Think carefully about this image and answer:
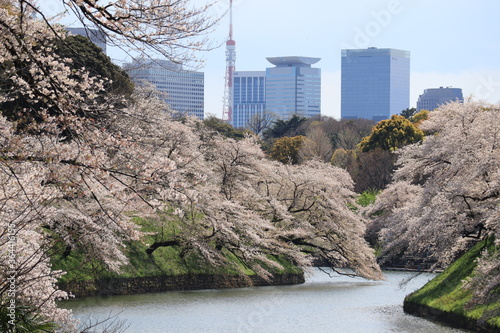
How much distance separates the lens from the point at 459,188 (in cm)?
2008

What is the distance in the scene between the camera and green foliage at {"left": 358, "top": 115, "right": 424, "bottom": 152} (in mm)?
52781

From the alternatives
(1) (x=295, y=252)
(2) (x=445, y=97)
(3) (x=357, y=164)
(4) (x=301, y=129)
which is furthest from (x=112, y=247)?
(2) (x=445, y=97)

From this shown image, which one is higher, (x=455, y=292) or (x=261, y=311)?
(x=455, y=292)

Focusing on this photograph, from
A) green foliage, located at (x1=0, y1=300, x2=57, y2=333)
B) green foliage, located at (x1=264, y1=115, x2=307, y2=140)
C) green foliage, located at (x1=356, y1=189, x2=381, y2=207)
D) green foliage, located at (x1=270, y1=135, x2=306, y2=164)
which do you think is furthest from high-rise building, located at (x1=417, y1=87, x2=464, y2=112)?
green foliage, located at (x1=0, y1=300, x2=57, y2=333)

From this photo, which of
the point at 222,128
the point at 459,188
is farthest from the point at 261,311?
the point at 222,128

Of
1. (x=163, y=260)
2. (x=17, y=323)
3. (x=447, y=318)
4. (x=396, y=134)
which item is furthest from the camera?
(x=396, y=134)

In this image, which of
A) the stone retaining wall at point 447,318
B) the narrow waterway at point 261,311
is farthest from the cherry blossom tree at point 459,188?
the narrow waterway at point 261,311

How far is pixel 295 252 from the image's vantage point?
27.5 metres

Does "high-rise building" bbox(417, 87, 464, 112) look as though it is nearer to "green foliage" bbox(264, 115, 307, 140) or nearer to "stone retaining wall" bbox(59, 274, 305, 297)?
"green foliage" bbox(264, 115, 307, 140)

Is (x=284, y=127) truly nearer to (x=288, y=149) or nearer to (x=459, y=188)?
(x=288, y=149)

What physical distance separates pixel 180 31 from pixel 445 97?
126m

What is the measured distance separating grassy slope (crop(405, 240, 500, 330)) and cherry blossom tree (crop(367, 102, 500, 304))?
41 centimetres

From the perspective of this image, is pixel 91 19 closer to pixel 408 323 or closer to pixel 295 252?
pixel 408 323

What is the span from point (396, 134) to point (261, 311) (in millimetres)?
34339
